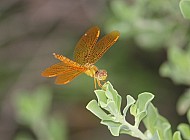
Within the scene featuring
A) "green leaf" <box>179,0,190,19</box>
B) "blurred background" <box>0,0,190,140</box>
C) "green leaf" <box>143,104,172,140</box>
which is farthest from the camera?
"blurred background" <box>0,0,190,140</box>

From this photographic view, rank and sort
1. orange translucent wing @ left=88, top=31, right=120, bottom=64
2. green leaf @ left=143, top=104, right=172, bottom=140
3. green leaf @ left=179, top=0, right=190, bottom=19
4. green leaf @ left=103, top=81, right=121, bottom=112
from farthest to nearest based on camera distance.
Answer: orange translucent wing @ left=88, top=31, right=120, bottom=64 → green leaf @ left=143, top=104, right=172, bottom=140 → green leaf @ left=179, top=0, right=190, bottom=19 → green leaf @ left=103, top=81, right=121, bottom=112

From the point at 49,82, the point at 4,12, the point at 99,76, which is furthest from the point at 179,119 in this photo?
the point at 99,76

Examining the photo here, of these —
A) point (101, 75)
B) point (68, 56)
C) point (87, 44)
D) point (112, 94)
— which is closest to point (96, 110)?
point (112, 94)

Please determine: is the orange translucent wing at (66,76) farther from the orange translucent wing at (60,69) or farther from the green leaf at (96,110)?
the green leaf at (96,110)

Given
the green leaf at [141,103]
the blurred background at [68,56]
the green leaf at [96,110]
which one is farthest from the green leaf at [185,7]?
the blurred background at [68,56]

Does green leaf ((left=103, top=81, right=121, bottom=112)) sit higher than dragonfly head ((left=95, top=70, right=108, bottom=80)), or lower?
lower

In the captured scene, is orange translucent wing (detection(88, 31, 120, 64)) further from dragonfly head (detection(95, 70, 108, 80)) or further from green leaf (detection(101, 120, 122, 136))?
green leaf (detection(101, 120, 122, 136))

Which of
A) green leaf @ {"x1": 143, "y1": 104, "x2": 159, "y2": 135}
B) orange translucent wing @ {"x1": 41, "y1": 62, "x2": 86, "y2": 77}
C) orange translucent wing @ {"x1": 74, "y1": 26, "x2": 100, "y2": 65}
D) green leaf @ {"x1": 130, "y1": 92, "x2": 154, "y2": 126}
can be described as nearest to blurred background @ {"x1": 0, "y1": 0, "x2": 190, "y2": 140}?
orange translucent wing @ {"x1": 74, "y1": 26, "x2": 100, "y2": 65}
